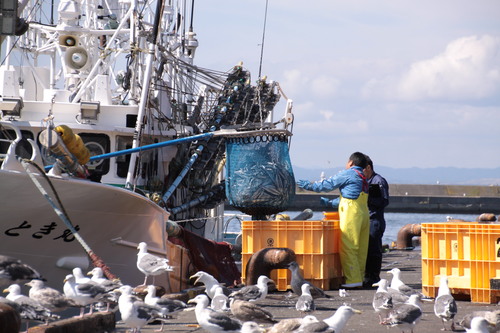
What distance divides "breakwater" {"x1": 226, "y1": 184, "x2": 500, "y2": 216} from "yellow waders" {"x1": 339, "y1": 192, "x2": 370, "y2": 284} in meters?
45.9

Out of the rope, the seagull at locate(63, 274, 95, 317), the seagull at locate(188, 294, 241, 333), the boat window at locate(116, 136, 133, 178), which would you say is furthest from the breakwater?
the seagull at locate(188, 294, 241, 333)

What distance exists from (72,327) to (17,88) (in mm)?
9483

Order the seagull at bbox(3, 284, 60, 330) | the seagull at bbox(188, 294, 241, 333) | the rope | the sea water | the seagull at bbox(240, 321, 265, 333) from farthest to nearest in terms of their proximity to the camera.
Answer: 1. the sea water
2. the rope
3. the seagull at bbox(188, 294, 241, 333)
4. the seagull at bbox(240, 321, 265, 333)
5. the seagull at bbox(3, 284, 60, 330)

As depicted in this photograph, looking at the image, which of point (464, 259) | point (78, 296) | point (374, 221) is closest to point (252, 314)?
point (78, 296)

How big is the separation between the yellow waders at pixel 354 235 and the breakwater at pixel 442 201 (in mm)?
45932

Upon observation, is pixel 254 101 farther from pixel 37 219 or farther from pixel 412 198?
pixel 412 198

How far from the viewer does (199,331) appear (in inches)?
367

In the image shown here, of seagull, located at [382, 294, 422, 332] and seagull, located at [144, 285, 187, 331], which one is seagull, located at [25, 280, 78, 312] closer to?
seagull, located at [144, 285, 187, 331]

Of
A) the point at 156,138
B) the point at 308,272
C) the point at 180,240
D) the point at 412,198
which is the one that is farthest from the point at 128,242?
the point at 412,198

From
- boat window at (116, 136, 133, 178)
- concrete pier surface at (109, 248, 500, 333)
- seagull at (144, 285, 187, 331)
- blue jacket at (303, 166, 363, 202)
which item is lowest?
concrete pier surface at (109, 248, 500, 333)

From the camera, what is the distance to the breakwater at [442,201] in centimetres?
6122

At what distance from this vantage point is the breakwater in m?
61.2

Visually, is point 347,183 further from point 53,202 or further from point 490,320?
point 490,320

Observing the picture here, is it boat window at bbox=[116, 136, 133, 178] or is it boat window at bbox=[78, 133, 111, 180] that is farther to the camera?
boat window at bbox=[116, 136, 133, 178]
